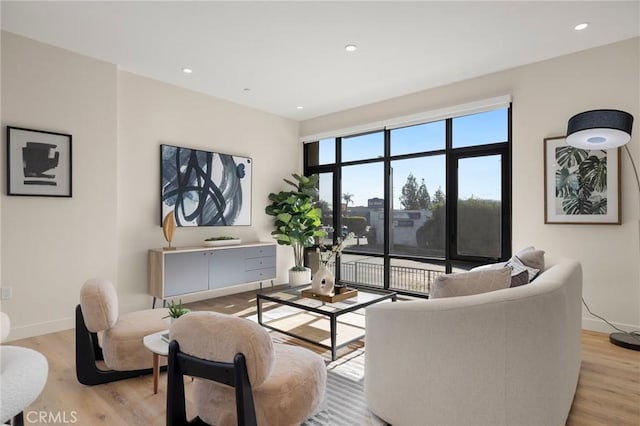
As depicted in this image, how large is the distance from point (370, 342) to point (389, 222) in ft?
10.9

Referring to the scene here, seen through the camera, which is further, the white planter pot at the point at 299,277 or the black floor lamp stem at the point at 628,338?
the white planter pot at the point at 299,277

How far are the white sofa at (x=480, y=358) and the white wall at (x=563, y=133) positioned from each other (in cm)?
220

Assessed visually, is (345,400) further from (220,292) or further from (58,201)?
(58,201)

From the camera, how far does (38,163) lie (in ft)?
11.0

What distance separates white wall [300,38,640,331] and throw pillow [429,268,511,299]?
221 centimetres

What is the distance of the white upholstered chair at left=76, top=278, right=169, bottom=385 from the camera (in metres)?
2.30

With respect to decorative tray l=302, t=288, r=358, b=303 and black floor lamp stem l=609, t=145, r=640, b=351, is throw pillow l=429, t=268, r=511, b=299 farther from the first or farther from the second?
black floor lamp stem l=609, t=145, r=640, b=351

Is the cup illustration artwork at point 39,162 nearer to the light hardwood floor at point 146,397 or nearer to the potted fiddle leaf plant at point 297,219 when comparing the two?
the light hardwood floor at point 146,397

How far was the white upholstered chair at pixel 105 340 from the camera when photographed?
2.30 m

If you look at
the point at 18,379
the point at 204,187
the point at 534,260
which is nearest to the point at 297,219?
the point at 204,187

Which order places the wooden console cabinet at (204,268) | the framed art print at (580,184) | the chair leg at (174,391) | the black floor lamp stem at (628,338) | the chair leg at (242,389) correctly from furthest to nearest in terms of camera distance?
the wooden console cabinet at (204,268)
the framed art print at (580,184)
the black floor lamp stem at (628,338)
the chair leg at (174,391)
the chair leg at (242,389)

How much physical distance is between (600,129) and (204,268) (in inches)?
167

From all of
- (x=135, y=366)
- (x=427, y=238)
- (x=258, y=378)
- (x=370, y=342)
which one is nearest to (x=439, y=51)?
(x=427, y=238)

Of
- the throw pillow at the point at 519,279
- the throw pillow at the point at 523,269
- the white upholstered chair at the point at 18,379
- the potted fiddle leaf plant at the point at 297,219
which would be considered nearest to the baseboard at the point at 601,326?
the throw pillow at the point at 523,269
